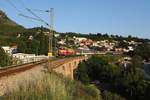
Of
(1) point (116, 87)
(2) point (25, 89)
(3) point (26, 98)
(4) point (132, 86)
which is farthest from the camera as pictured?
(1) point (116, 87)

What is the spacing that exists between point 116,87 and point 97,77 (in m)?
28.1

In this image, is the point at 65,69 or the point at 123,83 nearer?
the point at 65,69

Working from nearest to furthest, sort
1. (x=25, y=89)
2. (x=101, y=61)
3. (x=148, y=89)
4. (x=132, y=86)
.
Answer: (x=25, y=89) < (x=148, y=89) < (x=132, y=86) < (x=101, y=61)

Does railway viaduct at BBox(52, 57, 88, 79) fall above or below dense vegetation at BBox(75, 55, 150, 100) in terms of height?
above

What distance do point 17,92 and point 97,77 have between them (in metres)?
86.7

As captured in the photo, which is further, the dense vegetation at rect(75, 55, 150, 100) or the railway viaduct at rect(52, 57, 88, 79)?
the dense vegetation at rect(75, 55, 150, 100)

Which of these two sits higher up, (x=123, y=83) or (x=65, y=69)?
(x=65, y=69)

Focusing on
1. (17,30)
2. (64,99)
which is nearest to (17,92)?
(64,99)

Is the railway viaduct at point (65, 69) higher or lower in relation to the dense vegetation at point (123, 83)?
higher

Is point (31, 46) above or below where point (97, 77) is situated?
above

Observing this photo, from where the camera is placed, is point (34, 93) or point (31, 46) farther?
point (31, 46)

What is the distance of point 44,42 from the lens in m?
115

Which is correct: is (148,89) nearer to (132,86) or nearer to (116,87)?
(132,86)

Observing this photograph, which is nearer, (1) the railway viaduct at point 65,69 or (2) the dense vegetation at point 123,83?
(1) the railway viaduct at point 65,69
